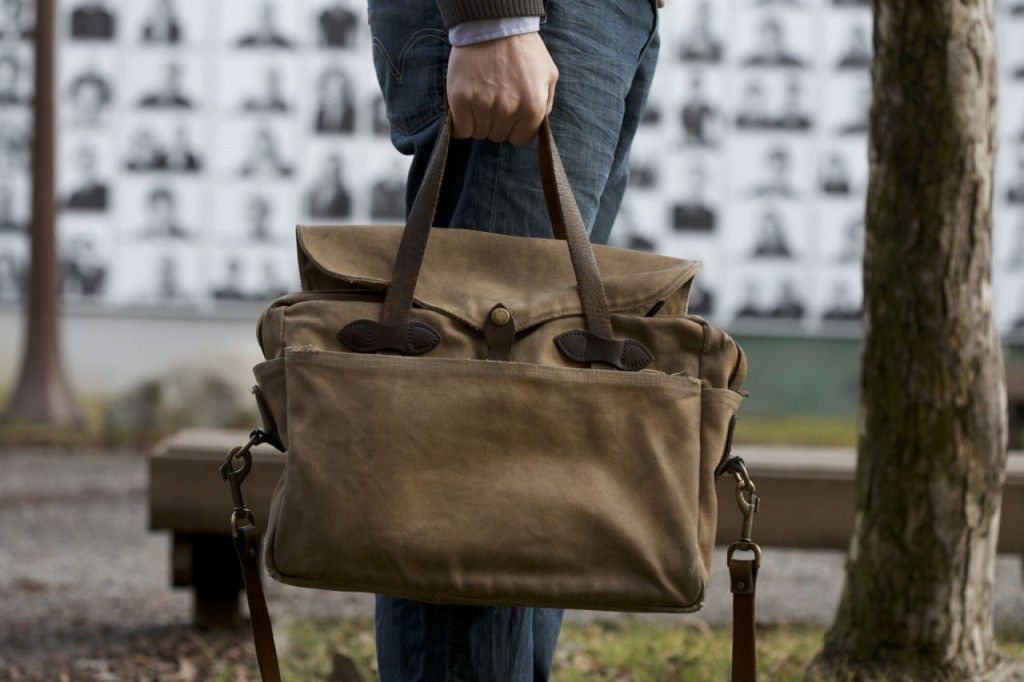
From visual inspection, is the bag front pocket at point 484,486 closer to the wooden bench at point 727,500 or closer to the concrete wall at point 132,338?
the wooden bench at point 727,500

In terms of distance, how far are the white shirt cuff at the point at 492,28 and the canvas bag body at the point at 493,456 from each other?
31 cm

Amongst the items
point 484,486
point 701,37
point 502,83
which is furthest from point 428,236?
point 701,37

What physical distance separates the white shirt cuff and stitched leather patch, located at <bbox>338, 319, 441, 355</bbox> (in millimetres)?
346

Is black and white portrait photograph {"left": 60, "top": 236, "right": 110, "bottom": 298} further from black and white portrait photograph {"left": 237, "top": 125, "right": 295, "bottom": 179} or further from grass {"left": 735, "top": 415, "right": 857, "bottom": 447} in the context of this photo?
grass {"left": 735, "top": 415, "right": 857, "bottom": 447}

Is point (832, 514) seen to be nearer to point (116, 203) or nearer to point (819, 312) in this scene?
point (819, 312)

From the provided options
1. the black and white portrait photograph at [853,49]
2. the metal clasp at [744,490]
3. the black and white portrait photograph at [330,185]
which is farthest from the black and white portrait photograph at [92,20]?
the metal clasp at [744,490]

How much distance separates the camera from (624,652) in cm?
306

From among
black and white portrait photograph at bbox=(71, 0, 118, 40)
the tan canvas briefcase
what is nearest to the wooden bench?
the tan canvas briefcase

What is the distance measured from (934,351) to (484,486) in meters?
1.39

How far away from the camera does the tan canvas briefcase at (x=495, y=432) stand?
1469 mm

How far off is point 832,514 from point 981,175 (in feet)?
3.42

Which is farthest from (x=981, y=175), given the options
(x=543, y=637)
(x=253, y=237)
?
(x=253, y=237)

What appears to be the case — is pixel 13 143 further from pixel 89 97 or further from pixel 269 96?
pixel 269 96

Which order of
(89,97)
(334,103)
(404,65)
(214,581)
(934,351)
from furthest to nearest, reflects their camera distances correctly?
(334,103) → (89,97) → (214,581) → (934,351) → (404,65)
